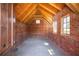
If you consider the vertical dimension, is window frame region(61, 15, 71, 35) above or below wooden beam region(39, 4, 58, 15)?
below

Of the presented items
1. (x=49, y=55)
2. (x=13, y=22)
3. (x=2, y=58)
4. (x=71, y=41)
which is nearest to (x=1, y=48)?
(x=2, y=58)

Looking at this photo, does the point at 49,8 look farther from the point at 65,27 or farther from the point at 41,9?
the point at 65,27

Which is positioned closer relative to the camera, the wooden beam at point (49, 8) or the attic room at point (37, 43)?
the attic room at point (37, 43)

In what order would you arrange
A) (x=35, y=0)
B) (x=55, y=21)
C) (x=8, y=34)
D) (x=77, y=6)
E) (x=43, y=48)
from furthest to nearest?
(x=55, y=21)
(x=43, y=48)
(x=8, y=34)
(x=77, y=6)
(x=35, y=0)

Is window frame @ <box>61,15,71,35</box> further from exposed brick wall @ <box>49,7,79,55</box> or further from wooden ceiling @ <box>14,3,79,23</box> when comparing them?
wooden ceiling @ <box>14,3,79,23</box>

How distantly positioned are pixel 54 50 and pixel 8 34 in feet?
2.25

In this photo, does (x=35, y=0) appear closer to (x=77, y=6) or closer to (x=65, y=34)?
(x=77, y=6)

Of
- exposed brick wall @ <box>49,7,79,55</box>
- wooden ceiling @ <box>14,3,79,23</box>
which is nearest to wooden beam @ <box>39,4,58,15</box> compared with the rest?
wooden ceiling @ <box>14,3,79,23</box>

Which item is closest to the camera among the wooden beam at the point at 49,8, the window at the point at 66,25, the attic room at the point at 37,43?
the attic room at the point at 37,43

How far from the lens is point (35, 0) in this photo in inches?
72.6

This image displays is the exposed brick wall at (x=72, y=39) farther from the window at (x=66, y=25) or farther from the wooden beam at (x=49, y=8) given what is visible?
the wooden beam at (x=49, y=8)

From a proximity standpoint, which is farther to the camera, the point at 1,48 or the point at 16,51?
the point at 16,51

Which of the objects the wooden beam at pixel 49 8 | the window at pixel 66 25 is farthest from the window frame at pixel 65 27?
the wooden beam at pixel 49 8

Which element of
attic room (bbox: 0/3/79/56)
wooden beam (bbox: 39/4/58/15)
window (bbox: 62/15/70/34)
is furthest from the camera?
window (bbox: 62/15/70/34)
